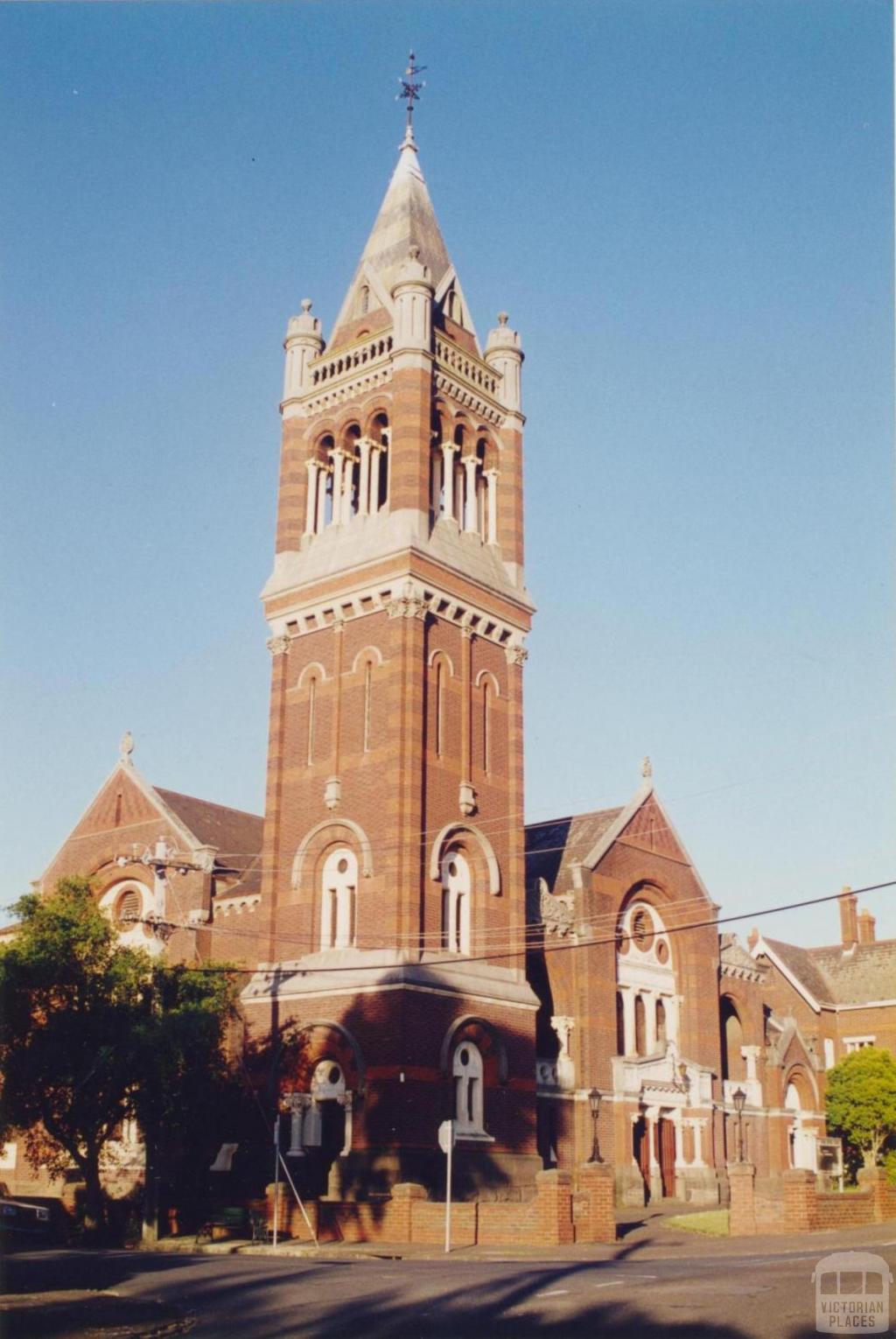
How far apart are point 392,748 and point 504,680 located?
5890mm

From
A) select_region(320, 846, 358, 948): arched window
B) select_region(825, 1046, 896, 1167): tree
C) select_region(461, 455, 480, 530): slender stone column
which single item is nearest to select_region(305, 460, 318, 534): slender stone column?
select_region(461, 455, 480, 530): slender stone column

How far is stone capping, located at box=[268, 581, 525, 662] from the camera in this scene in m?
40.0

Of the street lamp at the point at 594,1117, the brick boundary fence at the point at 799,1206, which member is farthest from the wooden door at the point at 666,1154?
the brick boundary fence at the point at 799,1206

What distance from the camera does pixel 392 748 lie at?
38.4 m

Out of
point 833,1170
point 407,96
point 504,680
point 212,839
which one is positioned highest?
point 407,96

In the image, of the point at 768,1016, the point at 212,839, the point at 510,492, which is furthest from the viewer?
the point at 768,1016

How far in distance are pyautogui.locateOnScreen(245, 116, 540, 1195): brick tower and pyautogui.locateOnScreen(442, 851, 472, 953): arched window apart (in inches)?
2.3

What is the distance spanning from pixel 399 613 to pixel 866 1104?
101 feet

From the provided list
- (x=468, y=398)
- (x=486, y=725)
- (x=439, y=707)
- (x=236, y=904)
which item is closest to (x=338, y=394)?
(x=468, y=398)

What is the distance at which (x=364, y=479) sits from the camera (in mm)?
43312

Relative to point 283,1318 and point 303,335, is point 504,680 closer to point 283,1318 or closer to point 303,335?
point 303,335

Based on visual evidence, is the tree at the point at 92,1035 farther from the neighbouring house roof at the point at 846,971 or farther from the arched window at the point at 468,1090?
the neighbouring house roof at the point at 846,971

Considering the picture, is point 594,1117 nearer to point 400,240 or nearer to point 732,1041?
point 732,1041

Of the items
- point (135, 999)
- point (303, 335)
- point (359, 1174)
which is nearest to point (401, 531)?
point (303, 335)
